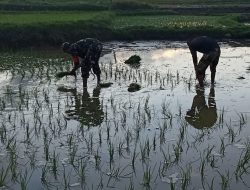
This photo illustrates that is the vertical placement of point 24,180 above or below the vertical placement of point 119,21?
below

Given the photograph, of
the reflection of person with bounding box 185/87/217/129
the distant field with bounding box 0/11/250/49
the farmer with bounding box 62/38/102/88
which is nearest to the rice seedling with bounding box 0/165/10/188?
the reflection of person with bounding box 185/87/217/129

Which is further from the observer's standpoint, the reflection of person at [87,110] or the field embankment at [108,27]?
the field embankment at [108,27]

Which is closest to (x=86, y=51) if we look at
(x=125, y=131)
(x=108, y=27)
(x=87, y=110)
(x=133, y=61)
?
(x=87, y=110)

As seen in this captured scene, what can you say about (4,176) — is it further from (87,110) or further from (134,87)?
(134,87)

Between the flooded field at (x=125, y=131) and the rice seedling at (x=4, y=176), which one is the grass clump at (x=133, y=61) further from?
the rice seedling at (x=4, y=176)

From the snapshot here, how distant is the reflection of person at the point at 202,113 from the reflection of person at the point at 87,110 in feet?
4.72

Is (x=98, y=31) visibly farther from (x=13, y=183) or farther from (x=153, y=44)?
(x=13, y=183)

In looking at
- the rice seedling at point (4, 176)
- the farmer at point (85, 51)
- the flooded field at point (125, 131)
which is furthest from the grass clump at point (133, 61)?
the rice seedling at point (4, 176)

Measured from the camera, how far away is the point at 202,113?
7.43 metres

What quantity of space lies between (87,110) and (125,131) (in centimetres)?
147

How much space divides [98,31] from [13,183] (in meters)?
13.2

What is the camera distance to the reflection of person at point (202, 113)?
684 cm

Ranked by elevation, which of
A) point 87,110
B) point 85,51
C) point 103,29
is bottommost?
point 87,110

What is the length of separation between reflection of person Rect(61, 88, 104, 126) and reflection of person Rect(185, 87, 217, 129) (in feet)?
4.72
